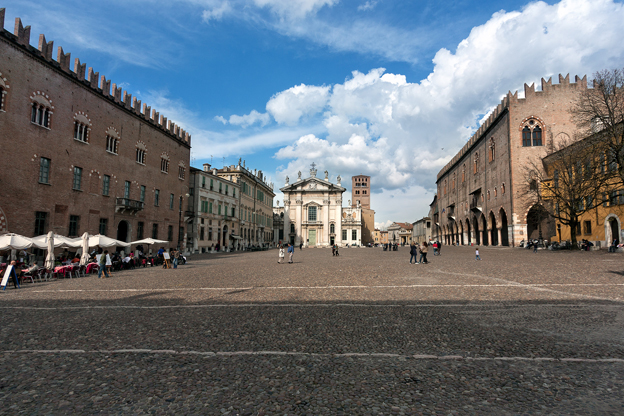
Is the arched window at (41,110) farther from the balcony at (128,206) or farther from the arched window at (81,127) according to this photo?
the balcony at (128,206)

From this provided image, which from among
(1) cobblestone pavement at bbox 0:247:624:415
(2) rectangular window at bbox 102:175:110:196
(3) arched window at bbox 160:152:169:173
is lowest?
(1) cobblestone pavement at bbox 0:247:624:415

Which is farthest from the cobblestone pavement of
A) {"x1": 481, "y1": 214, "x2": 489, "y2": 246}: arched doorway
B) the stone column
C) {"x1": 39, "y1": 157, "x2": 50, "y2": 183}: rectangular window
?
the stone column

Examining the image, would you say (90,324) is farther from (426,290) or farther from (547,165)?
(547,165)

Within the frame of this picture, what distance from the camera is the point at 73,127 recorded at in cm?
2444

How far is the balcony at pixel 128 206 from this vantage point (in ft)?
93.2

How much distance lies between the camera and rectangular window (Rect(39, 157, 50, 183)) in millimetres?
21945

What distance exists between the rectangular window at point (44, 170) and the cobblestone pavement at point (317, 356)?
1592cm

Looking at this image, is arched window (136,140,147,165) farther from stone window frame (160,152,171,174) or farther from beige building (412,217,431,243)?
beige building (412,217,431,243)

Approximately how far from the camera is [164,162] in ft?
118

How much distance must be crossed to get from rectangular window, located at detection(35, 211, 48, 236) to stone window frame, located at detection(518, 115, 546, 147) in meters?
44.6

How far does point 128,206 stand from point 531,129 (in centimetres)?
4171

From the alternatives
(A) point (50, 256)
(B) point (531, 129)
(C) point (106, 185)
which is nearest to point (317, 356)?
(A) point (50, 256)

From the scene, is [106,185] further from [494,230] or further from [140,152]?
[494,230]

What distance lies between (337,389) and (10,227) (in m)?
23.4
